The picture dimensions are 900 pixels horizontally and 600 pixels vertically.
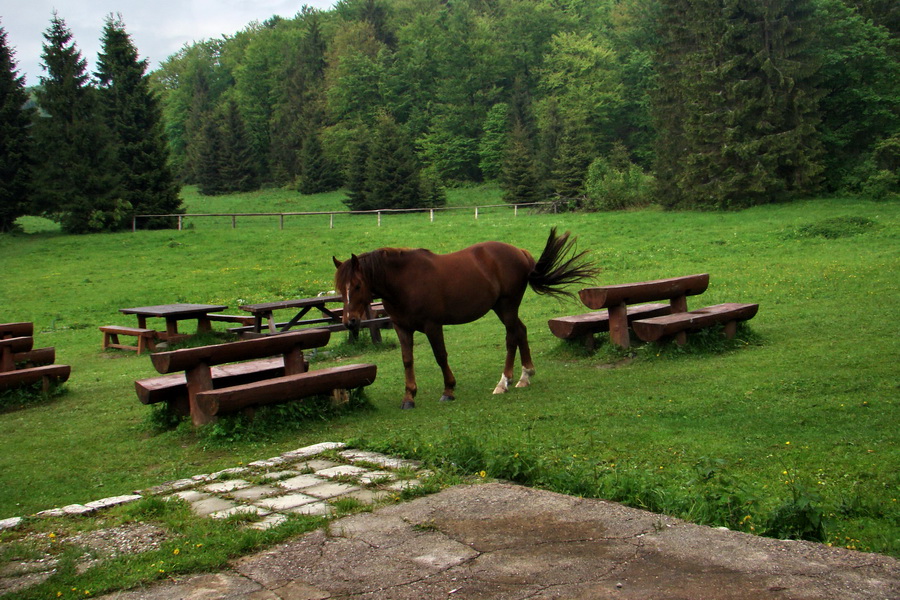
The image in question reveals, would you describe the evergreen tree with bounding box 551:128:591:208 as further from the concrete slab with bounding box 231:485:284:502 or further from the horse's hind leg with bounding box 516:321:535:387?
the concrete slab with bounding box 231:485:284:502

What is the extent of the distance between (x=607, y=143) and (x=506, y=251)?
56.7 metres

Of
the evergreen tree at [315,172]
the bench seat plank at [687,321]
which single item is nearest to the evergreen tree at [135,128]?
the evergreen tree at [315,172]

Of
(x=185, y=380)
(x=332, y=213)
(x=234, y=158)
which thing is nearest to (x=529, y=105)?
(x=234, y=158)

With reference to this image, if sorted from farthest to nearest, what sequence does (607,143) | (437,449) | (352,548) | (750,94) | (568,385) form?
(607,143)
(750,94)
(568,385)
(437,449)
(352,548)

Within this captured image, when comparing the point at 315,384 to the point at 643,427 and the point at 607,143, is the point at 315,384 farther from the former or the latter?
the point at 607,143

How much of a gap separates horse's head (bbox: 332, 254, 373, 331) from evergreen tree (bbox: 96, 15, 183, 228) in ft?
108

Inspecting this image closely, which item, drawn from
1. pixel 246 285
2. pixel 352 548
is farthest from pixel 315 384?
pixel 246 285

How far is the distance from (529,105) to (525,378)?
6162cm

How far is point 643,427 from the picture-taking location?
686cm

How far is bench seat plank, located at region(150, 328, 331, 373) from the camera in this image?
750 centimetres

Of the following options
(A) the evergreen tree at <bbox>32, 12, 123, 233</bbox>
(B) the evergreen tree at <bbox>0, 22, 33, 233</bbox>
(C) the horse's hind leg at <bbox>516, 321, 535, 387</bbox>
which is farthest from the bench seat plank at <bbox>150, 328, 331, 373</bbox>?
(B) the evergreen tree at <bbox>0, 22, 33, 233</bbox>

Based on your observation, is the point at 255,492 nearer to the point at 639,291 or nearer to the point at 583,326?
the point at 583,326

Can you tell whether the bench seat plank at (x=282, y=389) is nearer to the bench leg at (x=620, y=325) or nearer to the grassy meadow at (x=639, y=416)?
the grassy meadow at (x=639, y=416)

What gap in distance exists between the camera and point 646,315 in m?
12.0
